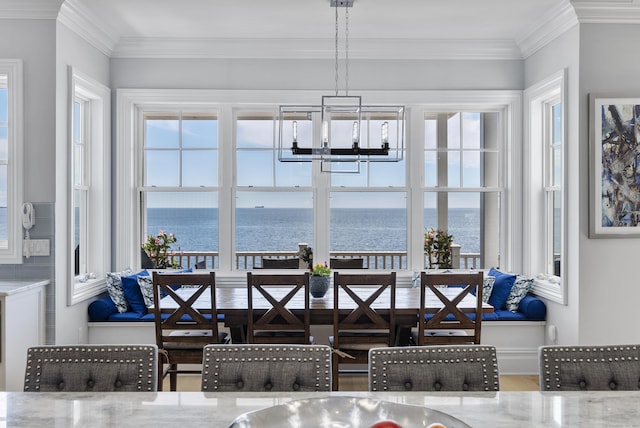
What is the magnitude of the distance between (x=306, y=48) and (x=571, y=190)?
2.53 m

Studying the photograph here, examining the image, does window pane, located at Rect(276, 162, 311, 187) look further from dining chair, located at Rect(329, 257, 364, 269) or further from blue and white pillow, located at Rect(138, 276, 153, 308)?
blue and white pillow, located at Rect(138, 276, 153, 308)

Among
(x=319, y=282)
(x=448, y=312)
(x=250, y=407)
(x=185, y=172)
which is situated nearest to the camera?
(x=250, y=407)

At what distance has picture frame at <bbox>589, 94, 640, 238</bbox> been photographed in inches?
164

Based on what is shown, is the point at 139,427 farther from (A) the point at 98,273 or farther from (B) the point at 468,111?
(B) the point at 468,111

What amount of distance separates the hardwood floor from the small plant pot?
74 cm

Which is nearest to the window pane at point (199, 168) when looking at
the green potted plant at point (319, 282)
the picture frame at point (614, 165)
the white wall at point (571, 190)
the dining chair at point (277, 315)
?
the green potted plant at point (319, 282)

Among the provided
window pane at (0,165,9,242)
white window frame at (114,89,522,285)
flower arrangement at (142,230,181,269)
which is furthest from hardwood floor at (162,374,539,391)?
window pane at (0,165,9,242)

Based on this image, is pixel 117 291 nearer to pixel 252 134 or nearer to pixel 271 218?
pixel 271 218

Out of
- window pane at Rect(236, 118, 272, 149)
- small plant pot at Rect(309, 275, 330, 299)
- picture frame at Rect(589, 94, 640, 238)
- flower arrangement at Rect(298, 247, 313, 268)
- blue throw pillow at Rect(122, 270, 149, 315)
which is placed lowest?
blue throw pillow at Rect(122, 270, 149, 315)

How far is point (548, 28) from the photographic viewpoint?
15.1ft

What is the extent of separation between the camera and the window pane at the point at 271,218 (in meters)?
5.42

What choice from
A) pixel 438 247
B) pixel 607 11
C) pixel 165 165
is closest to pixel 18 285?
pixel 165 165

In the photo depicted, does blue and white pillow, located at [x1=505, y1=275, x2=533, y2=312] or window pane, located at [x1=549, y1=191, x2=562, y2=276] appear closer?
window pane, located at [x1=549, y1=191, x2=562, y2=276]

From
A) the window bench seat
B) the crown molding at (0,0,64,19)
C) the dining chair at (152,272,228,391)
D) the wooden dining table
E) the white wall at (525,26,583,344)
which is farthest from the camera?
the window bench seat
